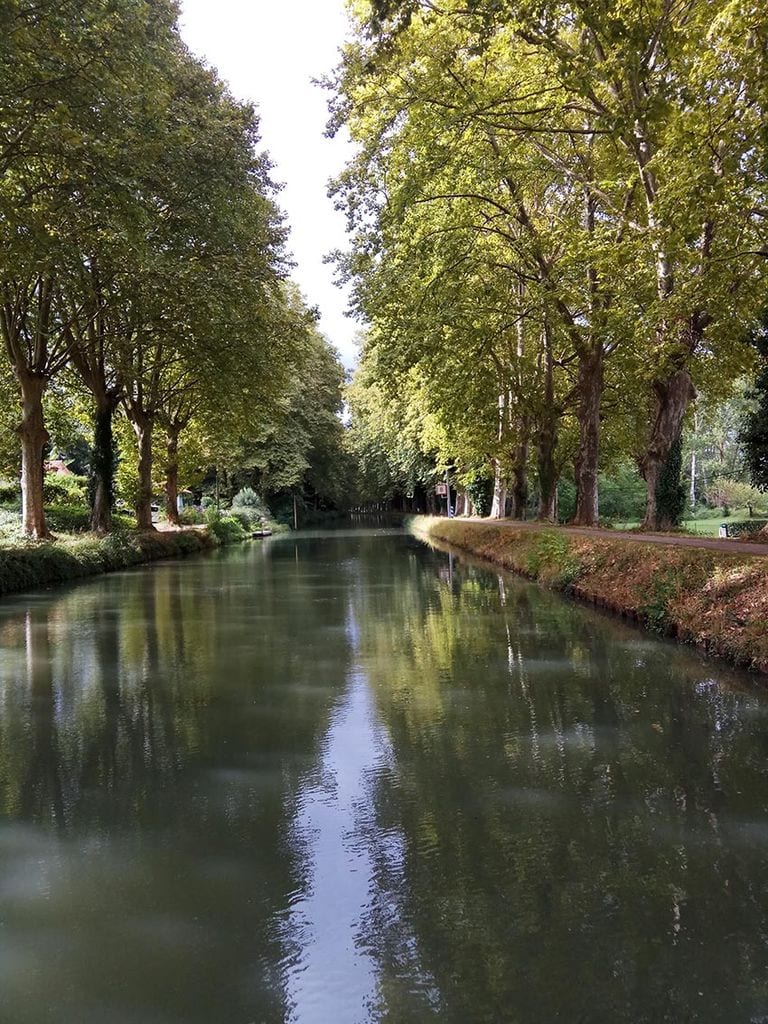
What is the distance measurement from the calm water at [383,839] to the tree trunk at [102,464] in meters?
17.0

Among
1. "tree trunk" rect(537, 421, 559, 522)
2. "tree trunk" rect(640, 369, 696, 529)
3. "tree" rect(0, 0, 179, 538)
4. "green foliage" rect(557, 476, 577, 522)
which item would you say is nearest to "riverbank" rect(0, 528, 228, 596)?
"tree" rect(0, 0, 179, 538)

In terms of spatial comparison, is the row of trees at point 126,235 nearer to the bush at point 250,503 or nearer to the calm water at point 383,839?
the calm water at point 383,839

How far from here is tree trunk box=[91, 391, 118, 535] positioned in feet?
84.1

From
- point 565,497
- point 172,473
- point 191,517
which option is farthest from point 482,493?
point 172,473

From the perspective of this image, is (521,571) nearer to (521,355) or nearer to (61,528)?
(521,355)

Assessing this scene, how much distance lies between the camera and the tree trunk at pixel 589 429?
22.2 metres

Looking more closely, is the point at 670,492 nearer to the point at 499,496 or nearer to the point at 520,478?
the point at 520,478

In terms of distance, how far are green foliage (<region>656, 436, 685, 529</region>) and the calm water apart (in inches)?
346

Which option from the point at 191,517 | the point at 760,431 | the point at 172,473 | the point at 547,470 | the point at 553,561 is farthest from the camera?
the point at 191,517

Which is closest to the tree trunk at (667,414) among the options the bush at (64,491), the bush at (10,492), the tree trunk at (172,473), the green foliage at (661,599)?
the green foliage at (661,599)

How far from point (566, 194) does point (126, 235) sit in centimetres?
1546

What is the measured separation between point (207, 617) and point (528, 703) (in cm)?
781

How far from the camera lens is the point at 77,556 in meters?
21.1

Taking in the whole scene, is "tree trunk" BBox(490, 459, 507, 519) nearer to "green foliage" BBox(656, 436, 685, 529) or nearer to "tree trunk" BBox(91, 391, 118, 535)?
"tree trunk" BBox(91, 391, 118, 535)
